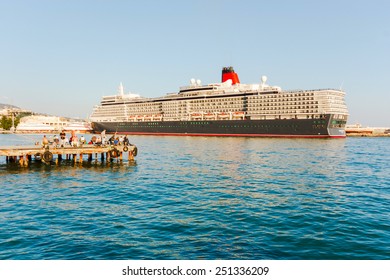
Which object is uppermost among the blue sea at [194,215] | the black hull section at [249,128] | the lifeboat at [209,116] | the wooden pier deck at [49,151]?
the lifeboat at [209,116]

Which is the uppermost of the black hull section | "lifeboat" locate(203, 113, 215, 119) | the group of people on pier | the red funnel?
the red funnel

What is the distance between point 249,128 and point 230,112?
10.8 metres

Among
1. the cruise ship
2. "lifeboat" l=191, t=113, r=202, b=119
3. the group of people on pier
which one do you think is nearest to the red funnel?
the cruise ship

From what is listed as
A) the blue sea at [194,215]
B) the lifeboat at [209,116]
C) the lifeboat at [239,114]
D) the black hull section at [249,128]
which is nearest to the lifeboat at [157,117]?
the black hull section at [249,128]

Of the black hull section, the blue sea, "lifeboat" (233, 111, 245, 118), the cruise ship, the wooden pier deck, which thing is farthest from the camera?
"lifeboat" (233, 111, 245, 118)

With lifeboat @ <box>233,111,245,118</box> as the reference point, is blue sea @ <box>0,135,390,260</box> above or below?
below

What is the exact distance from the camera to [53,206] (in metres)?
17.1

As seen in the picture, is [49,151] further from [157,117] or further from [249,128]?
[157,117]

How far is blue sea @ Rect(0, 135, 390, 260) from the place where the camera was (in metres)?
11.2

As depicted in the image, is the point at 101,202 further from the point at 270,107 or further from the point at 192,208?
the point at 270,107

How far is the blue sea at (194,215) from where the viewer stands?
1123 cm

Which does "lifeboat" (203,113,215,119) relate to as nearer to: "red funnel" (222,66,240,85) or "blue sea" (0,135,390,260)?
"red funnel" (222,66,240,85)

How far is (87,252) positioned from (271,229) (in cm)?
724

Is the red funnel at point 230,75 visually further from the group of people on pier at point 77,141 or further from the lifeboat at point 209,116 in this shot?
the group of people on pier at point 77,141
